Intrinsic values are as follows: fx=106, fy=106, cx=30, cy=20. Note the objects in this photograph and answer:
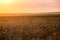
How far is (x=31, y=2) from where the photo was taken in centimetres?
144

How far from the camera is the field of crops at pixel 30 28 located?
129 centimetres

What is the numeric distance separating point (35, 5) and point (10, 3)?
1.16 feet

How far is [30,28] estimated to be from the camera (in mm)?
1333

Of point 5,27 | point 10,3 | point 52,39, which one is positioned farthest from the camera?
point 10,3

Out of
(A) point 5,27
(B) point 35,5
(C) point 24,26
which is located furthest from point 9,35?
(B) point 35,5

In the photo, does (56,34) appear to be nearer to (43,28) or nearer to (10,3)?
(43,28)

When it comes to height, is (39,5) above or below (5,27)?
above

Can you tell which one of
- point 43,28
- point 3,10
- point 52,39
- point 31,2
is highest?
point 31,2

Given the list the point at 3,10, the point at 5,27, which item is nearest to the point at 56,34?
the point at 5,27

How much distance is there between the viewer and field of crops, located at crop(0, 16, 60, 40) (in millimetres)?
1293

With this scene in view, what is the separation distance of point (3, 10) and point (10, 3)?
0.14 metres

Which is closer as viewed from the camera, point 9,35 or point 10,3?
point 9,35

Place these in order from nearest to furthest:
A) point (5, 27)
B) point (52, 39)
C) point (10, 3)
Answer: point (52, 39) < point (5, 27) < point (10, 3)

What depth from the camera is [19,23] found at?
1365mm
